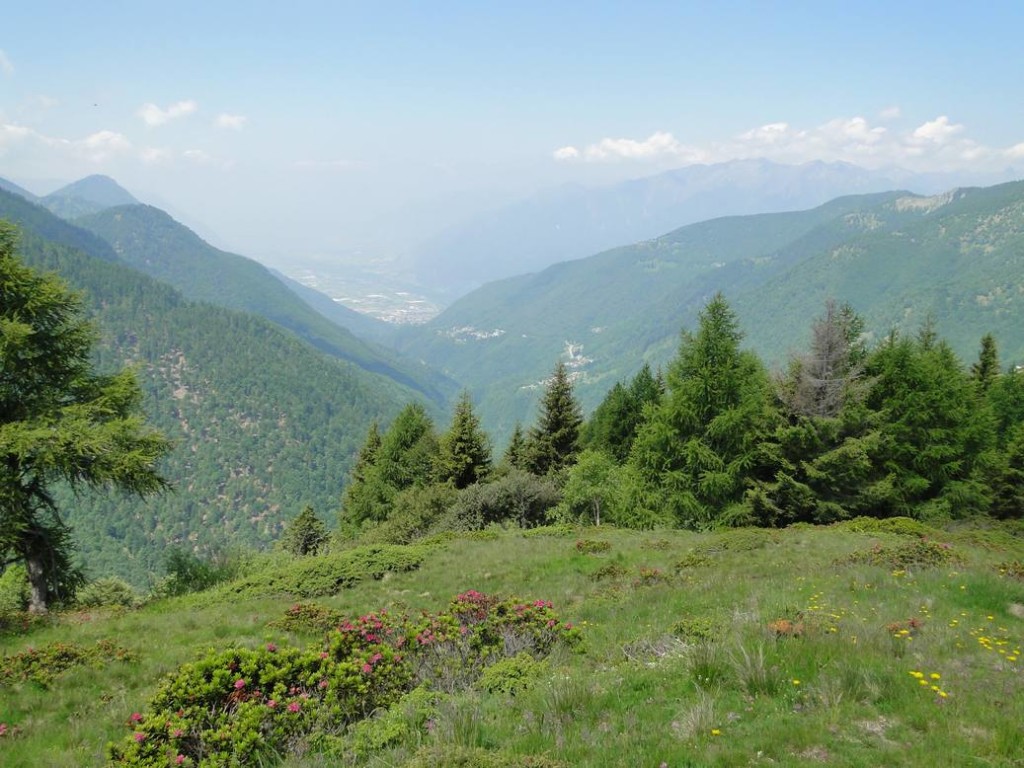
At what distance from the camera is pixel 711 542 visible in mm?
19797

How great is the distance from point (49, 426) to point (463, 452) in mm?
31937

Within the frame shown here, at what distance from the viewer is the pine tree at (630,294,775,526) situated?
27.5 metres

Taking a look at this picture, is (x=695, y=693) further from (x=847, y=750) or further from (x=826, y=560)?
(x=826, y=560)

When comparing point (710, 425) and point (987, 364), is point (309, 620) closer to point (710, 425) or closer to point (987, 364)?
point (710, 425)

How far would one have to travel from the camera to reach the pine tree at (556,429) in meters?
47.9

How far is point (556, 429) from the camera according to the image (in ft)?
159

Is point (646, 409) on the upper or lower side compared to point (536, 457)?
upper

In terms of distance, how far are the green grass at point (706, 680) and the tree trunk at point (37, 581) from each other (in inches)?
137

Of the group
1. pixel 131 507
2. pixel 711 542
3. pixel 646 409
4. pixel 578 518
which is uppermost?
pixel 646 409

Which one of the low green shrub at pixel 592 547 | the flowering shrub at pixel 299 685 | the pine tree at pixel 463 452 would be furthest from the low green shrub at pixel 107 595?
the pine tree at pixel 463 452

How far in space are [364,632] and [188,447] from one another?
705 ft

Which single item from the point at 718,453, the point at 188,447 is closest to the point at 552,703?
the point at 718,453

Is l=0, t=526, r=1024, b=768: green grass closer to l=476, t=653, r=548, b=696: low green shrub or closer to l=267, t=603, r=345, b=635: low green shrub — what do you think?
l=476, t=653, r=548, b=696: low green shrub

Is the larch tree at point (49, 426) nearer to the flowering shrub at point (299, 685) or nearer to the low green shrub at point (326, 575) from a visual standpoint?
the low green shrub at point (326, 575)
